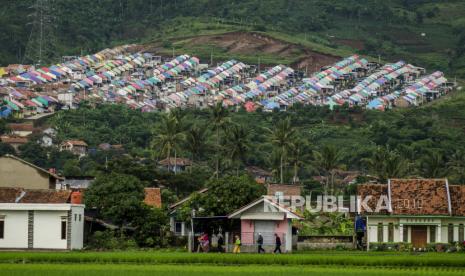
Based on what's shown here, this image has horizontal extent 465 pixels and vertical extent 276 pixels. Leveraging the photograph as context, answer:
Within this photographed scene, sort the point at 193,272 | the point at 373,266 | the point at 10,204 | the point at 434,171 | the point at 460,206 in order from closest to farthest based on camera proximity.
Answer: the point at 193,272 → the point at 373,266 → the point at 10,204 → the point at 460,206 → the point at 434,171

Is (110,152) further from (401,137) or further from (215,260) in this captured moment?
(215,260)

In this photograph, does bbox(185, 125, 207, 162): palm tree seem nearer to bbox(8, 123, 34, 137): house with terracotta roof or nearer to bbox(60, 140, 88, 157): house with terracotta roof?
bbox(60, 140, 88, 157): house with terracotta roof

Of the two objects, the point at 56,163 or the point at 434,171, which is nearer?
the point at 434,171

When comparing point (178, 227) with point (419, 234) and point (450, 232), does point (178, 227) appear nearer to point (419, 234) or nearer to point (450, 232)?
point (419, 234)

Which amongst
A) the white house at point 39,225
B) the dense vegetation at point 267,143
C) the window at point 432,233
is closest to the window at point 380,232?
the window at point 432,233

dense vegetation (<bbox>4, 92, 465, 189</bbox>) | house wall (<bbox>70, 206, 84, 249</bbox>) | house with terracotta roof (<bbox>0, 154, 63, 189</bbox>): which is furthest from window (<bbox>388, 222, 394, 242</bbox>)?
dense vegetation (<bbox>4, 92, 465, 189</bbox>)

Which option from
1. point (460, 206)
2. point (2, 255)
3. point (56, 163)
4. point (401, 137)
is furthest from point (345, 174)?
point (2, 255)
